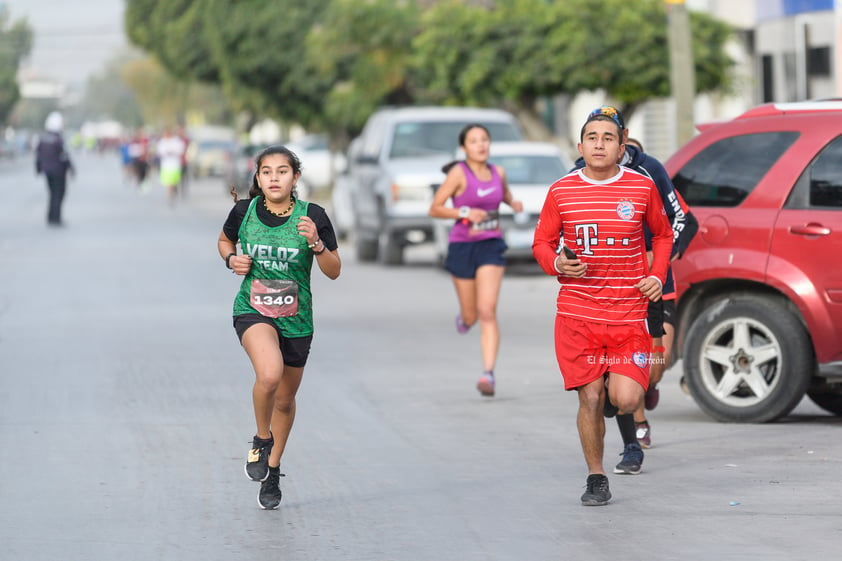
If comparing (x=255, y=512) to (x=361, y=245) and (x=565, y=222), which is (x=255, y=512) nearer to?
(x=565, y=222)

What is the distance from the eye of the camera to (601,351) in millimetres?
7664

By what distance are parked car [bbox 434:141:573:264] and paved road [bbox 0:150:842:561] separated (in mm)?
3879

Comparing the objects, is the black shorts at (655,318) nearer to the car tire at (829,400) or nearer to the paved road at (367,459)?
the paved road at (367,459)

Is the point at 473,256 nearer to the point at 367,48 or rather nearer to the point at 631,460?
the point at 631,460

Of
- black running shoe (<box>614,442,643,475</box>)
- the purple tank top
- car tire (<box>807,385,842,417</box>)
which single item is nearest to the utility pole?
the purple tank top

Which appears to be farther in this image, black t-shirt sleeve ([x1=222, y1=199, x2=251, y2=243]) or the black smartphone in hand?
black t-shirt sleeve ([x1=222, y1=199, x2=251, y2=243])

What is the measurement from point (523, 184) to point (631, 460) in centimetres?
1293

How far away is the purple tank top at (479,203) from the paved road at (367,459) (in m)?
1.04

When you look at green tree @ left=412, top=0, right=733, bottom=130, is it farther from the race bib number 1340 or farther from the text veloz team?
the race bib number 1340

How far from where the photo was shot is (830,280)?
31.6 feet

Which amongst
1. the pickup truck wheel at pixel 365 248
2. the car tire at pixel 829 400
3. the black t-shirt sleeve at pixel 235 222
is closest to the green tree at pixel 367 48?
the pickup truck wheel at pixel 365 248

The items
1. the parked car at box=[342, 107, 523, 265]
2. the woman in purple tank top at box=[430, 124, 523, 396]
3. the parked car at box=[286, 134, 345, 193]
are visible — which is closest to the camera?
the woman in purple tank top at box=[430, 124, 523, 396]

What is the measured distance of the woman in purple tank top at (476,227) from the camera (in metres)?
11.8

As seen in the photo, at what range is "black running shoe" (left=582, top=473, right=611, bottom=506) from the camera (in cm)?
767
